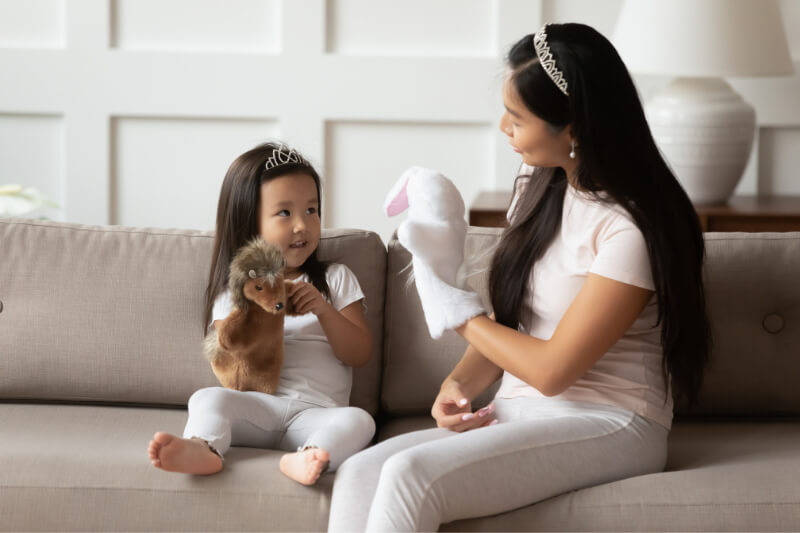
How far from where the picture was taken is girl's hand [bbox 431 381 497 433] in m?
1.55

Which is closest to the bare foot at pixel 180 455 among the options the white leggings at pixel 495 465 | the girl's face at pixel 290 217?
the white leggings at pixel 495 465

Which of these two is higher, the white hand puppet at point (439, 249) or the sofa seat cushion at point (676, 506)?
the white hand puppet at point (439, 249)

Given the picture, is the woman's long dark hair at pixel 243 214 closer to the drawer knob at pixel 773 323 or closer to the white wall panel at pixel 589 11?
the drawer knob at pixel 773 323

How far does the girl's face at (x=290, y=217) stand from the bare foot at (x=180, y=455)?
0.45 m

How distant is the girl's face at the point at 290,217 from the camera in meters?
1.83

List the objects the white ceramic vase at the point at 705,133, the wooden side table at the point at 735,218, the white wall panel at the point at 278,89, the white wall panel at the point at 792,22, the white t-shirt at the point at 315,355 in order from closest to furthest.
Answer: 1. the white t-shirt at the point at 315,355
2. the wooden side table at the point at 735,218
3. the white ceramic vase at the point at 705,133
4. the white wall panel at the point at 792,22
5. the white wall panel at the point at 278,89

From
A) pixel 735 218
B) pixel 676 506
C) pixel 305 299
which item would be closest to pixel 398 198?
pixel 305 299

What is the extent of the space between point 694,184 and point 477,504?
161 cm

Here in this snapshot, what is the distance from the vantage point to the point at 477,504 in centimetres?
135

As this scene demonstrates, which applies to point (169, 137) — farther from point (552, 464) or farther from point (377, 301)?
point (552, 464)

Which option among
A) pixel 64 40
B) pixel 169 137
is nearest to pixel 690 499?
pixel 169 137

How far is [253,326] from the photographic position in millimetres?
1701

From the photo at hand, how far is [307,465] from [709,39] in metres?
1.67

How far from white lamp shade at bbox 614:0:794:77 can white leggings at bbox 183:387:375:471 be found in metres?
1.39
